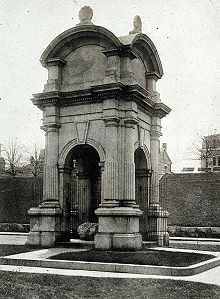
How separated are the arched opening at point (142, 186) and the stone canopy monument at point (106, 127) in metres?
0.03

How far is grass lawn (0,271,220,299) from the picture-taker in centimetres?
713

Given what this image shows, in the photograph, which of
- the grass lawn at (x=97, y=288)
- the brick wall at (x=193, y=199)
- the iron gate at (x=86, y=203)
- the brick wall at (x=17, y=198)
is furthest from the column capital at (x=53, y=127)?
the brick wall at (x=17, y=198)

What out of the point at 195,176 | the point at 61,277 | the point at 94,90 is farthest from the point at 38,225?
the point at 195,176

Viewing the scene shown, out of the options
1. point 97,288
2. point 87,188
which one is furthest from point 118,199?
point 97,288

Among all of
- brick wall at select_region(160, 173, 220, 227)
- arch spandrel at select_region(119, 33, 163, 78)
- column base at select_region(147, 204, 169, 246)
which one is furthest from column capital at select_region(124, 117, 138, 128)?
brick wall at select_region(160, 173, 220, 227)

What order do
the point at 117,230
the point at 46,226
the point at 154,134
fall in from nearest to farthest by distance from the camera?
the point at 117,230, the point at 46,226, the point at 154,134

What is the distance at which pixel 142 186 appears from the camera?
49.6 ft

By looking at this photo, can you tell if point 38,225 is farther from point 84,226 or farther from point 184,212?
point 184,212

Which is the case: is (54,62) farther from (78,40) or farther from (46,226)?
(46,226)

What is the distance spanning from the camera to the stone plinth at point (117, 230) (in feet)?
40.9

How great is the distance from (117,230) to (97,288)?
492cm

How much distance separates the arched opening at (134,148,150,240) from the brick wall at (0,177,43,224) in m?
12.0

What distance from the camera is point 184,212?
25.1 m

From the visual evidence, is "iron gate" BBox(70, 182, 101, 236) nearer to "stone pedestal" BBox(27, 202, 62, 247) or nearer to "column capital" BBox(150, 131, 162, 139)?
"stone pedestal" BBox(27, 202, 62, 247)
